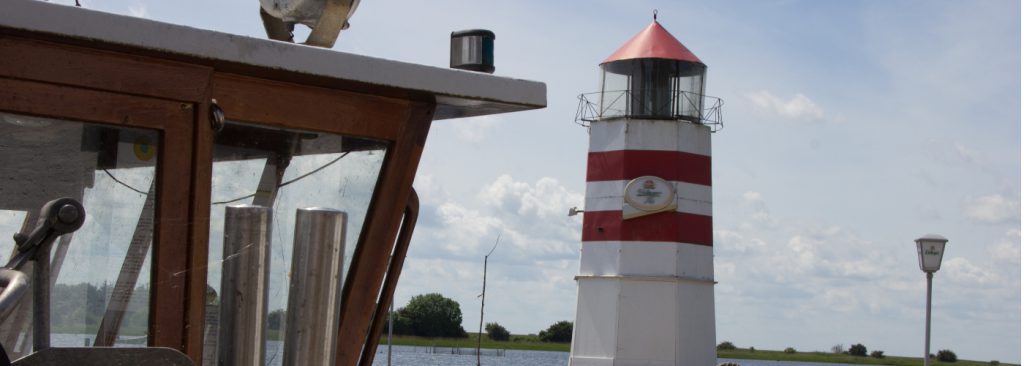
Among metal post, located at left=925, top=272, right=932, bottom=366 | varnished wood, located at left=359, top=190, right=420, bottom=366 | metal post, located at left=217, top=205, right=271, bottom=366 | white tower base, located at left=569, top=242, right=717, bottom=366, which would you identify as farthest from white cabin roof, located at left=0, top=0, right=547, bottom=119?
white tower base, located at left=569, top=242, right=717, bottom=366

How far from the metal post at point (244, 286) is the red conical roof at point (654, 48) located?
21.2 metres

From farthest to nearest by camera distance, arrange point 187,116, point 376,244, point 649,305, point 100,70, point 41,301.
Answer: point 649,305, point 376,244, point 187,116, point 100,70, point 41,301

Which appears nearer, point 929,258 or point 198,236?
point 198,236

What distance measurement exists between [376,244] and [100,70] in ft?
2.62

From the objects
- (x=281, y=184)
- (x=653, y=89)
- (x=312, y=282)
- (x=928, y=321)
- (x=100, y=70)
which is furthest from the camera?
(x=653, y=89)

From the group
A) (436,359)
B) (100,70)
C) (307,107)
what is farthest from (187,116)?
(436,359)

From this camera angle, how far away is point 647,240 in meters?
22.3

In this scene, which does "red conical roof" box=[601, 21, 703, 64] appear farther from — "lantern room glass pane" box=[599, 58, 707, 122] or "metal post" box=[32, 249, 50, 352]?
"metal post" box=[32, 249, 50, 352]

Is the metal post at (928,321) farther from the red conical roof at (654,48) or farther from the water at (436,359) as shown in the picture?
the water at (436,359)

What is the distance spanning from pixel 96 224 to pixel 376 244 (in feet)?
2.29

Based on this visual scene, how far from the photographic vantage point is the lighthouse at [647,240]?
72.6ft

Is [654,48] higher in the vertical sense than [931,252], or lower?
higher

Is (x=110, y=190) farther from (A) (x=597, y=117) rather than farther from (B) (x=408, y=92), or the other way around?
(A) (x=597, y=117)

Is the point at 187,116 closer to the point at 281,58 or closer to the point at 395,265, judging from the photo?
the point at 281,58
